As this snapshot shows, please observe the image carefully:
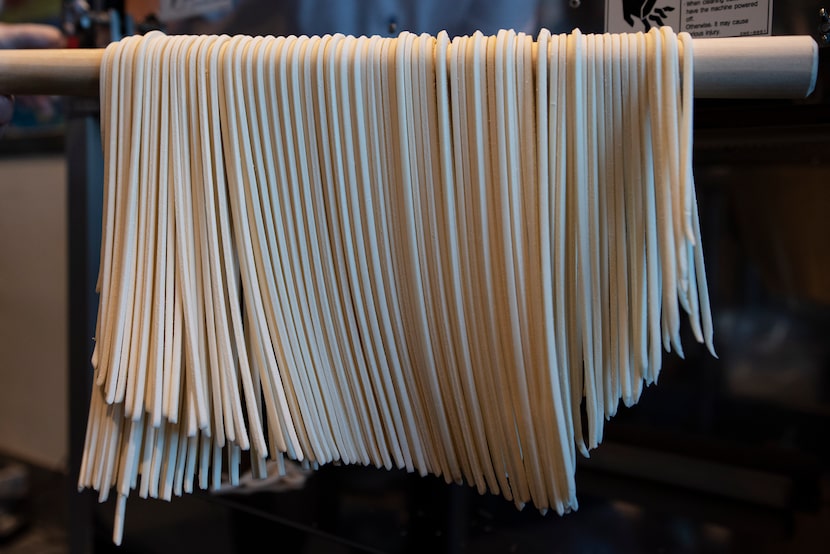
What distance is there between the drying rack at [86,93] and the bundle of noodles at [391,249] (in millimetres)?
25

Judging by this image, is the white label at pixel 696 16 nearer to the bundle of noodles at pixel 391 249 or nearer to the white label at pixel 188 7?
the bundle of noodles at pixel 391 249

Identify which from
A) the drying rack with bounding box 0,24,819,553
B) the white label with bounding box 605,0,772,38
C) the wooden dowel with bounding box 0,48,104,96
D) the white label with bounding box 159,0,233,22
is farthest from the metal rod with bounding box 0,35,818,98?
the white label with bounding box 159,0,233,22

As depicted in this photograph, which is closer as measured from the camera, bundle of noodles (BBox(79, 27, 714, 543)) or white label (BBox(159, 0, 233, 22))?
bundle of noodles (BBox(79, 27, 714, 543))

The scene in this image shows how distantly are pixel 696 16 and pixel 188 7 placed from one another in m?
0.58

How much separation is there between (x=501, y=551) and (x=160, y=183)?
556 mm

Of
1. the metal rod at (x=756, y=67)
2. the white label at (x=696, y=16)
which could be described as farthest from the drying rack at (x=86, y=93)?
the white label at (x=696, y=16)

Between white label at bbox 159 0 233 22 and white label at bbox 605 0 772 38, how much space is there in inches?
17.8

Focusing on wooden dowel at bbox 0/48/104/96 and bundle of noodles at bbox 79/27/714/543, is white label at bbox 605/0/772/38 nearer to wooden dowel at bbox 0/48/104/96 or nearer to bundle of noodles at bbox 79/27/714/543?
bundle of noodles at bbox 79/27/714/543

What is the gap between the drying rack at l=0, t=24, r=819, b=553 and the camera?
0.36 m

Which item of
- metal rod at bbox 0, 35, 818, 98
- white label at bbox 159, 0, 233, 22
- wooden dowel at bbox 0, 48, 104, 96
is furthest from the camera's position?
white label at bbox 159, 0, 233, 22

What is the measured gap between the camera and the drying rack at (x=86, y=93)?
0.36 metres

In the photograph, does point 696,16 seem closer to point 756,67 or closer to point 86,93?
point 756,67

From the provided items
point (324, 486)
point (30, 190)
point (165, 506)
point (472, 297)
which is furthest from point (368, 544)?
point (30, 190)

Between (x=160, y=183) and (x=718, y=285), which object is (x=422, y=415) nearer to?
(x=160, y=183)
